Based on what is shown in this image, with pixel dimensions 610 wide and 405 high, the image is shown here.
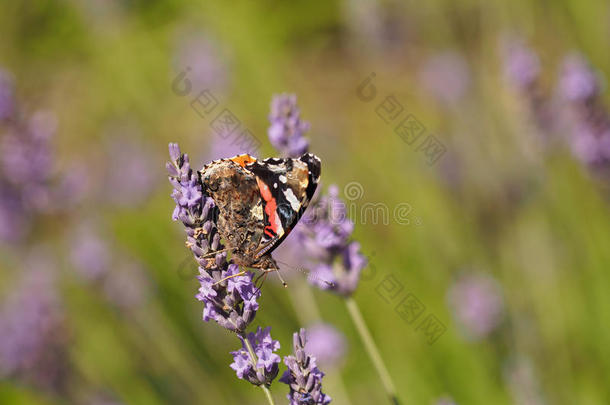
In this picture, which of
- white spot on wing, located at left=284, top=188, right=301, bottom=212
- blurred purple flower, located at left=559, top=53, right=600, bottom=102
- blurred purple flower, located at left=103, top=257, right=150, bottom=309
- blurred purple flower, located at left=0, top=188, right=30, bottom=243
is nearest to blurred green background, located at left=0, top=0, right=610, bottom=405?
blurred purple flower, located at left=103, top=257, right=150, bottom=309

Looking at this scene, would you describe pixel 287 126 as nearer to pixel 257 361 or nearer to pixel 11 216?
pixel 257 361

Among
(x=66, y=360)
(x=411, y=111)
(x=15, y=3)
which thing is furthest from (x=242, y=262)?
(x=15, y=3)

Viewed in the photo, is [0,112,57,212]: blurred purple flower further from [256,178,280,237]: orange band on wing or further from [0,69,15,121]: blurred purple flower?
[256,178,280,237]: orange band on wing

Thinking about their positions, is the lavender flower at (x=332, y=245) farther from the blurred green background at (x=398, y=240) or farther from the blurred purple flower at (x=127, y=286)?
the blurred purple flower at (x=127, y=286)

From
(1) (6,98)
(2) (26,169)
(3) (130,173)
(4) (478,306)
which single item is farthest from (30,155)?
(4) (478,306)

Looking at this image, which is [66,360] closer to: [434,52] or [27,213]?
[27,213]

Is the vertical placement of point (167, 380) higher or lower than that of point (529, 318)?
higher
